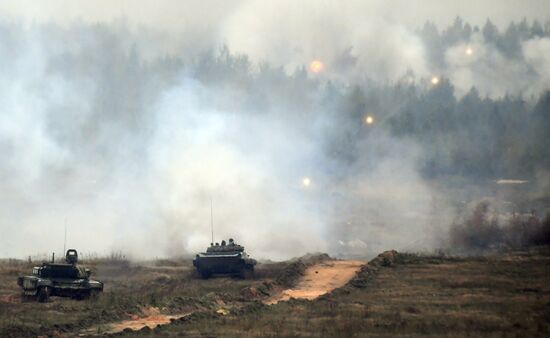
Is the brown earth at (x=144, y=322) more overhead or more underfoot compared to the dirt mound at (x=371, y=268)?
more underfoot

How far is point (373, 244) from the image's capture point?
7800 cm

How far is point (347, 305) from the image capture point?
30578 millimetres

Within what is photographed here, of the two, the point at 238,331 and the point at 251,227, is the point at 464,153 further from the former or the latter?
the point at 238,331

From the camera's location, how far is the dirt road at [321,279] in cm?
3750

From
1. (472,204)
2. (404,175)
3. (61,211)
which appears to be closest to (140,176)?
(61,211)

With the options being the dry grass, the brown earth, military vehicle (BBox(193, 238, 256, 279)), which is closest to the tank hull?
military vehicle (BBox(193, 238, 256, 279))

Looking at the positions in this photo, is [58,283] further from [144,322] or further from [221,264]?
[221,264]

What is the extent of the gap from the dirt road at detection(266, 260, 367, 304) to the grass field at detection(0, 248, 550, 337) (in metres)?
0.99

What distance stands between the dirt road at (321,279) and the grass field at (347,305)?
0.99 meters

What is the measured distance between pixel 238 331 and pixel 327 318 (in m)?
4.34

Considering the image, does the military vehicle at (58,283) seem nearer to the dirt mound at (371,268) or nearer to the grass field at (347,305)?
the grass field at (347,305)

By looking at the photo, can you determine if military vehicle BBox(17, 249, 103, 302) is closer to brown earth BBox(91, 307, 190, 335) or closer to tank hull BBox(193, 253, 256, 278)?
brown earth BBox(91, 307, 190, 335)

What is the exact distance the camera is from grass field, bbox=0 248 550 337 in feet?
79.7

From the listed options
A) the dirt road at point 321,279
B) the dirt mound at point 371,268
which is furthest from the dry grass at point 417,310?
the dirt road at point 321,279
